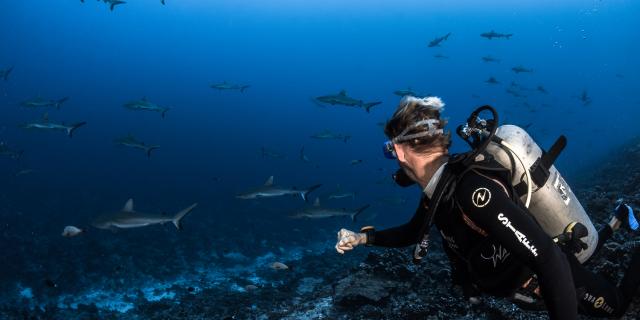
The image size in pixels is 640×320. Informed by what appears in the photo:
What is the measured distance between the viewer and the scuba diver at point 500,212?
2.24m

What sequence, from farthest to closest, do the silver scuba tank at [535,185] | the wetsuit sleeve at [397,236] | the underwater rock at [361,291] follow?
the underwater rock at [361,291] → the wetsuit sleeve at [397,236] → the silver scuba tank at [535,185]

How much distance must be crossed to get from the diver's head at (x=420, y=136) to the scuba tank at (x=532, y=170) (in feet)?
0.68

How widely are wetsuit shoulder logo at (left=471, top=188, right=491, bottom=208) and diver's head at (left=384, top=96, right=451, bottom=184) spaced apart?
495 mm

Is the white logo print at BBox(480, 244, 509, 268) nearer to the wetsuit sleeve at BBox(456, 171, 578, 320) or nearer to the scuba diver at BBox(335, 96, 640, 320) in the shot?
the scuba diver at BBox(335, 96, 640, 320)

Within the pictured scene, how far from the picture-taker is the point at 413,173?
286 centimetres

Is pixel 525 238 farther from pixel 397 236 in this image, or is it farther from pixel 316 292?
pixel 316 292

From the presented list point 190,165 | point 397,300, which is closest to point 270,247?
point 397,300

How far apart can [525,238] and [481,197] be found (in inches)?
12.1

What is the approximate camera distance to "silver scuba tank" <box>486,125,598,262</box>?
2.67 metres

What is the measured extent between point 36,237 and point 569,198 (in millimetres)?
17483

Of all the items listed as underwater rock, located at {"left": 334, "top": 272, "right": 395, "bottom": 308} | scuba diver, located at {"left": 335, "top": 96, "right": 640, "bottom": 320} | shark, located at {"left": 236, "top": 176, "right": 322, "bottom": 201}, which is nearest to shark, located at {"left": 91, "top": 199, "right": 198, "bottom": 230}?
shark, located at {"left": 236, "top": 176, "right": 322, "bottom": 201}

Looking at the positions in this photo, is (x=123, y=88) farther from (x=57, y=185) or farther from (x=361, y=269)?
(x=361, y=269)

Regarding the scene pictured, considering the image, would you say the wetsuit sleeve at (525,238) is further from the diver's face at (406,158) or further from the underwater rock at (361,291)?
the underwater rock at (361,291)

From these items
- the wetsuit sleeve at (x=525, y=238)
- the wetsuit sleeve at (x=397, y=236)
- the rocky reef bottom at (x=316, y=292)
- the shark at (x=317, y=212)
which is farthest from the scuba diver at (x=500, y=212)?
the shark at (x=317, y=212)
